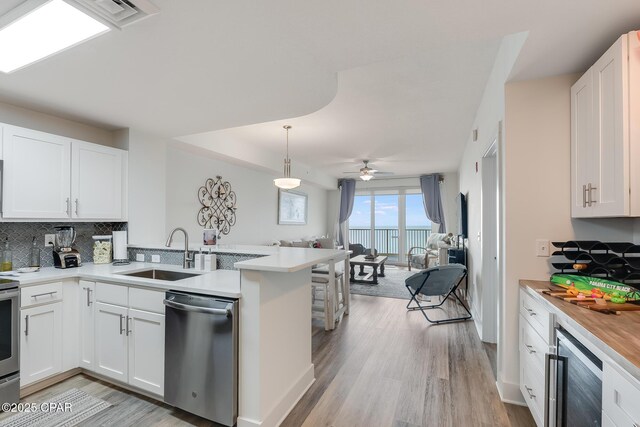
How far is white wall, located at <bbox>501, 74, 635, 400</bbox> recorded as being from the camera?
6.47 ft

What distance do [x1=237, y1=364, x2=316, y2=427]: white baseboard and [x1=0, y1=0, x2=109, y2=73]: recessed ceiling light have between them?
2.37m

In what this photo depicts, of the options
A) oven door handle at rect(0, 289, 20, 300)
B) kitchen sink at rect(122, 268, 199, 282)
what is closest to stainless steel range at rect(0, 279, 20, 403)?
oven door handle at rect(0, 289, 20, 300)

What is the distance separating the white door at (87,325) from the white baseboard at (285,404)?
5.02ft

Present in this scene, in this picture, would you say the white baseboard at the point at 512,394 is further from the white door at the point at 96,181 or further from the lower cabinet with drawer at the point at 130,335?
the white door at the point at 96,181

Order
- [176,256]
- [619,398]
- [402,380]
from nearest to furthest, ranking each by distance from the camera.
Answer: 1. [619,398]
2. [402,380]
3. [176,256]

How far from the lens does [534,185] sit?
79.9 inches

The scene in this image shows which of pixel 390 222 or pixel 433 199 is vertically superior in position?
pixel 433 199

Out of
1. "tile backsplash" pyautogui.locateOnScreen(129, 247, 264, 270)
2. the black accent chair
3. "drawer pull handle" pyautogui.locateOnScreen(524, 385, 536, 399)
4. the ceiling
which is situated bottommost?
"drawer pull handle" pyautogui.locateOnScreen(524, 385, 536, 399)

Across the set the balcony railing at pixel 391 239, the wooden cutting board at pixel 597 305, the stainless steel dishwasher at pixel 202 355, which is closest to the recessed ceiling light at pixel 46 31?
the stainless steel dishwasher at pixel 202 355

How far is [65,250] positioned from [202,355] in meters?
1.91

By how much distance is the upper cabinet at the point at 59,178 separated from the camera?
2314 millimetres

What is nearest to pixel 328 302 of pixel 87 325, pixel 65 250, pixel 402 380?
pixel 402 380

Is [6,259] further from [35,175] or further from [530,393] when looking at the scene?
[530,393]

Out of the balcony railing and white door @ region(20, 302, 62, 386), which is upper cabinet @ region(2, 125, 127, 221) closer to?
white door @ region(20, 302, 62, 386)
